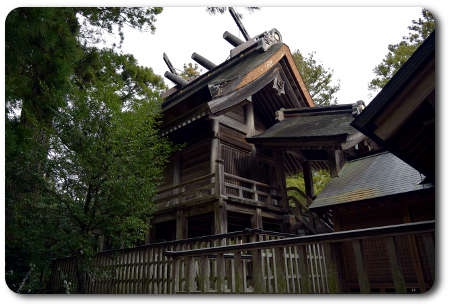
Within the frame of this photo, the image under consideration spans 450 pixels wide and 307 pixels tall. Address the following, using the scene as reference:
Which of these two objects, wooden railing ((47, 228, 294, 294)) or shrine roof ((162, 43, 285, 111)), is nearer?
wooden railing ((47, 228, 294, 294))

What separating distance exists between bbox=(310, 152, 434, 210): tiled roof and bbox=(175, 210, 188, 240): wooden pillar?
433 centimetres

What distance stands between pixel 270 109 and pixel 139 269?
996cm

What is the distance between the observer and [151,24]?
7180mm

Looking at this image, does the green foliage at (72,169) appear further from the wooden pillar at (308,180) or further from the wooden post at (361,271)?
the wooden pillar at (308,180)

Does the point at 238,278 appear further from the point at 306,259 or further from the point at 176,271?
the point at 176,271

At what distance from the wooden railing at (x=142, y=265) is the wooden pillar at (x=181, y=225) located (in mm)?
2839

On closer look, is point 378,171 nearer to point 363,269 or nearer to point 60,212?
point 363,269

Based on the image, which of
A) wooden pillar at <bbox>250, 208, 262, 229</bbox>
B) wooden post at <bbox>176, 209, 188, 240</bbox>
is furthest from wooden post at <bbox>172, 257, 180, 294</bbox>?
wooden pillar at <bbox>250, 208, 262, 229</bbox>

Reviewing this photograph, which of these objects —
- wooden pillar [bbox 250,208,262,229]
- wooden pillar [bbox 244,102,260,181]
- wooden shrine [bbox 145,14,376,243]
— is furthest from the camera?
wooden pillar [bbox 244,102,260,181]

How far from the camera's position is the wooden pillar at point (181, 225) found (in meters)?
10.4

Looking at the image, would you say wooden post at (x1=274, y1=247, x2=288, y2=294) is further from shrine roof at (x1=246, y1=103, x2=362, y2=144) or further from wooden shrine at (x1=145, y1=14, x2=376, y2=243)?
shrine roof at (x1=246, y1=103, x2=362, y2=144)

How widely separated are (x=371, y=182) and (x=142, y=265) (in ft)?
20.9

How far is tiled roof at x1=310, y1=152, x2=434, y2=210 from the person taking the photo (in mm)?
7789
